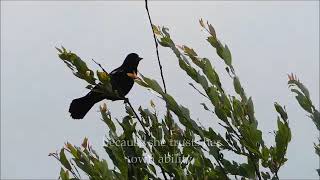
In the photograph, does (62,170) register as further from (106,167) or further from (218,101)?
(218,101)

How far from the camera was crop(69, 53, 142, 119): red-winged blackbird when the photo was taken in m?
5.55

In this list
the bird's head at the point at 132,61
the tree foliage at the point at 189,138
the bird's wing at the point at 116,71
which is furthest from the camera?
the bird's head at the point at 132,61

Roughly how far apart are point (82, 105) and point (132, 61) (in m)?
1.65

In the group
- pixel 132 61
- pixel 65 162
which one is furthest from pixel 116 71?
pixel 65 162

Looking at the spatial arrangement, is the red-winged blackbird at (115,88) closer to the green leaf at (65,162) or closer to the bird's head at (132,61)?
the bird's head at (132,61)

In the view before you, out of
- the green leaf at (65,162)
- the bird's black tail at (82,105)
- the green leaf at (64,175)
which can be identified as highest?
the bird's black tail at (82,105)

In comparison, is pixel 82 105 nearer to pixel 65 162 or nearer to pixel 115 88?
pixel 115 88

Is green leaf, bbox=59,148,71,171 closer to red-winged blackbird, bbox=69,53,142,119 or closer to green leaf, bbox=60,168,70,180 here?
green leaf, bbox=60,168,70,180

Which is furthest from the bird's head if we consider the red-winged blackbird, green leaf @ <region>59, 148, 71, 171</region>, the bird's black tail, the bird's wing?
green leaf @ <region>59, 148, 71, 171</region>

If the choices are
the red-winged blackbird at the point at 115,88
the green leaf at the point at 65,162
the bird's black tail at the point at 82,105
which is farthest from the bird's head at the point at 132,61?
the green leaf at the point at 65,162

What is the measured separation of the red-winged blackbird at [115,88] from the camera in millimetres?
5555

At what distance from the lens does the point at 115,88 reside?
225 inches

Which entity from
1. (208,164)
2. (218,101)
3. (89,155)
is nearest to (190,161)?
(208,164)

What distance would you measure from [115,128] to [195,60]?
3.04ft
